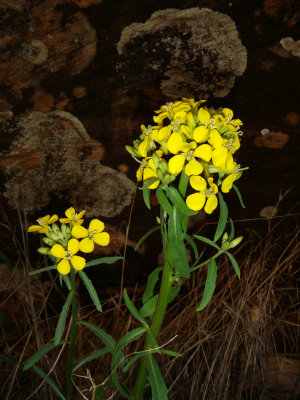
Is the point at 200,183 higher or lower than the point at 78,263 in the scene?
higher

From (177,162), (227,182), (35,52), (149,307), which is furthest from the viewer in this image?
(35,52)

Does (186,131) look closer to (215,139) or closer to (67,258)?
(215,139)

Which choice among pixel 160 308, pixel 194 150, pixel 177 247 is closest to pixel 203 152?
pixel 194 150

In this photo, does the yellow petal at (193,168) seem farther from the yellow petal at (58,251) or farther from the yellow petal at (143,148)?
the yellow petal at (58,251)

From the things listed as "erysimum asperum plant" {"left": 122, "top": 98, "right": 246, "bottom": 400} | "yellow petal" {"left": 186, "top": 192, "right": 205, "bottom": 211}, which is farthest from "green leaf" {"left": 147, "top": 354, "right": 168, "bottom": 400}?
"yellow petal" {"left": 186, "top": 192, "right": 205, "bottom": 211}

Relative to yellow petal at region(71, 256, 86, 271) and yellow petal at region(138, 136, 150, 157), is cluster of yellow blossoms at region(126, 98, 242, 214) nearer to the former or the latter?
yellow petal at region(138, 136, 150, 157)

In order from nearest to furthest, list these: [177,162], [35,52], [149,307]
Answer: [177,162] < [149,307] < [35,52]

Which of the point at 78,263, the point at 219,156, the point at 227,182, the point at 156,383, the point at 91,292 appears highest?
the point at 219,156

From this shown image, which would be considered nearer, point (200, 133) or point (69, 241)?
point (200, 133)
